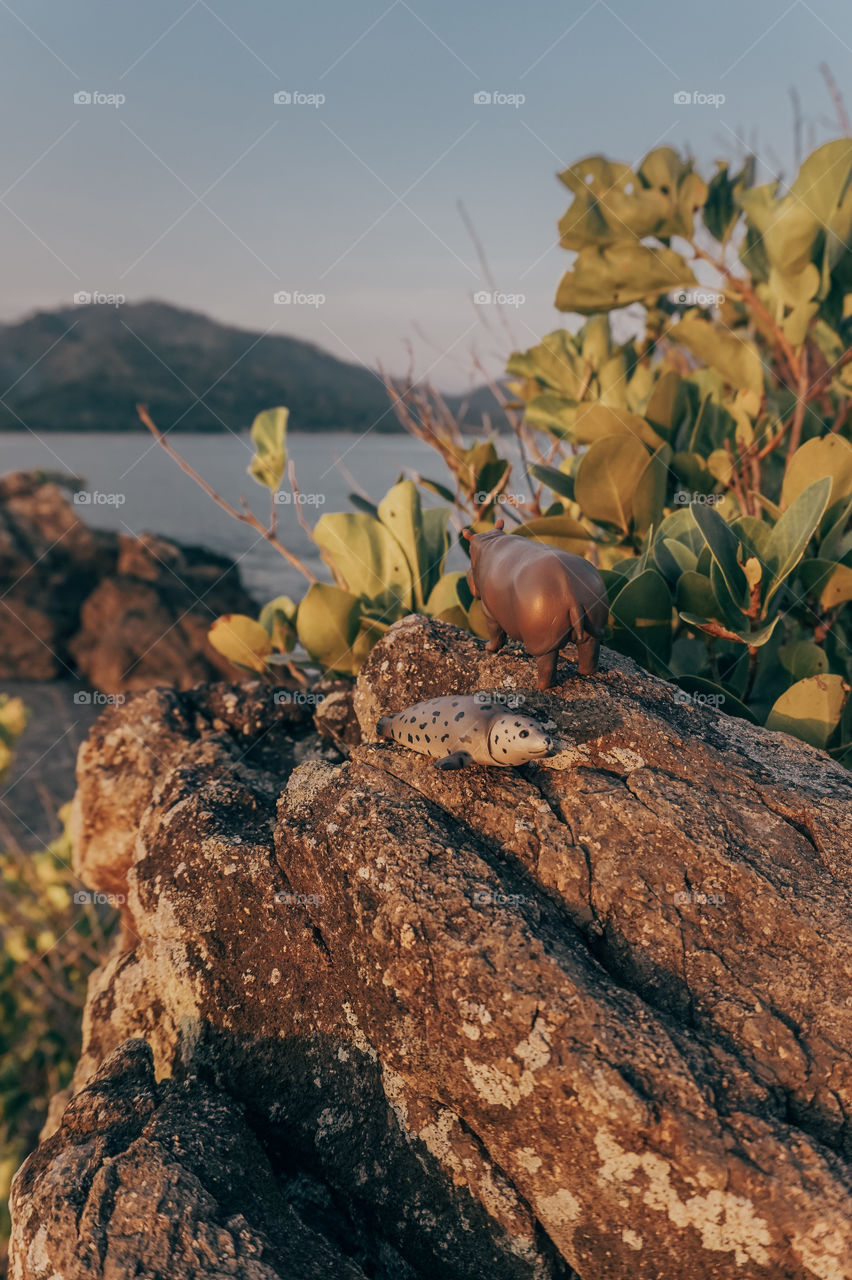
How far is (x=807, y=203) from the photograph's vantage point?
3.56 meters

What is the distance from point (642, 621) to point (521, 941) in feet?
4.26

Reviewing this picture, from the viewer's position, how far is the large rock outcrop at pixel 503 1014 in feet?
5.33

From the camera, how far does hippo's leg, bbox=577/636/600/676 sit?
222 cm

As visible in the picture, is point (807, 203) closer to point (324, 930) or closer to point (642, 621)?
point (642, 621)

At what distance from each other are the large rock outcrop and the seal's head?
0.18 meters

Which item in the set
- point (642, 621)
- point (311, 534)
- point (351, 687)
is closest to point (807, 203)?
point (642, 621)

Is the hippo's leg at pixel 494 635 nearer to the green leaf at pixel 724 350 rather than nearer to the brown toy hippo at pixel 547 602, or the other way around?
the brown toy hippo at pixel 547 602

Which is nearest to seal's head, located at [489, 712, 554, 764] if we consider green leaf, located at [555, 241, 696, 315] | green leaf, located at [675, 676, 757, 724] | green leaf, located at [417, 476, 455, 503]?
green leaf, located at [675, 676, 757, 724]

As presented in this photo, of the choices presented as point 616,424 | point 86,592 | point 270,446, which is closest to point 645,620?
point 616,424

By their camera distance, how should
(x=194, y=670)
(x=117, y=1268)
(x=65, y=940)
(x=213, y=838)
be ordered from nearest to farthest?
1. (x=117, y=1268)
2. (x=213, y=838)
3. (x=65, y=940)
4. (x=194, y=670)

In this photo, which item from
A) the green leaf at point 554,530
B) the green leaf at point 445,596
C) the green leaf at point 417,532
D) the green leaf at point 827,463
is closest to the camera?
the green leaf at point 827,463

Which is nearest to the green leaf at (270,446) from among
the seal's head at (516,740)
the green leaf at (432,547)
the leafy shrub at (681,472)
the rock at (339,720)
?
the leafy shrub at (681,472)

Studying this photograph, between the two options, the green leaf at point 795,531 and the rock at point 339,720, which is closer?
the green leaf at point 795,531

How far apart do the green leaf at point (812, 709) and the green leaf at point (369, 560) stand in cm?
140
